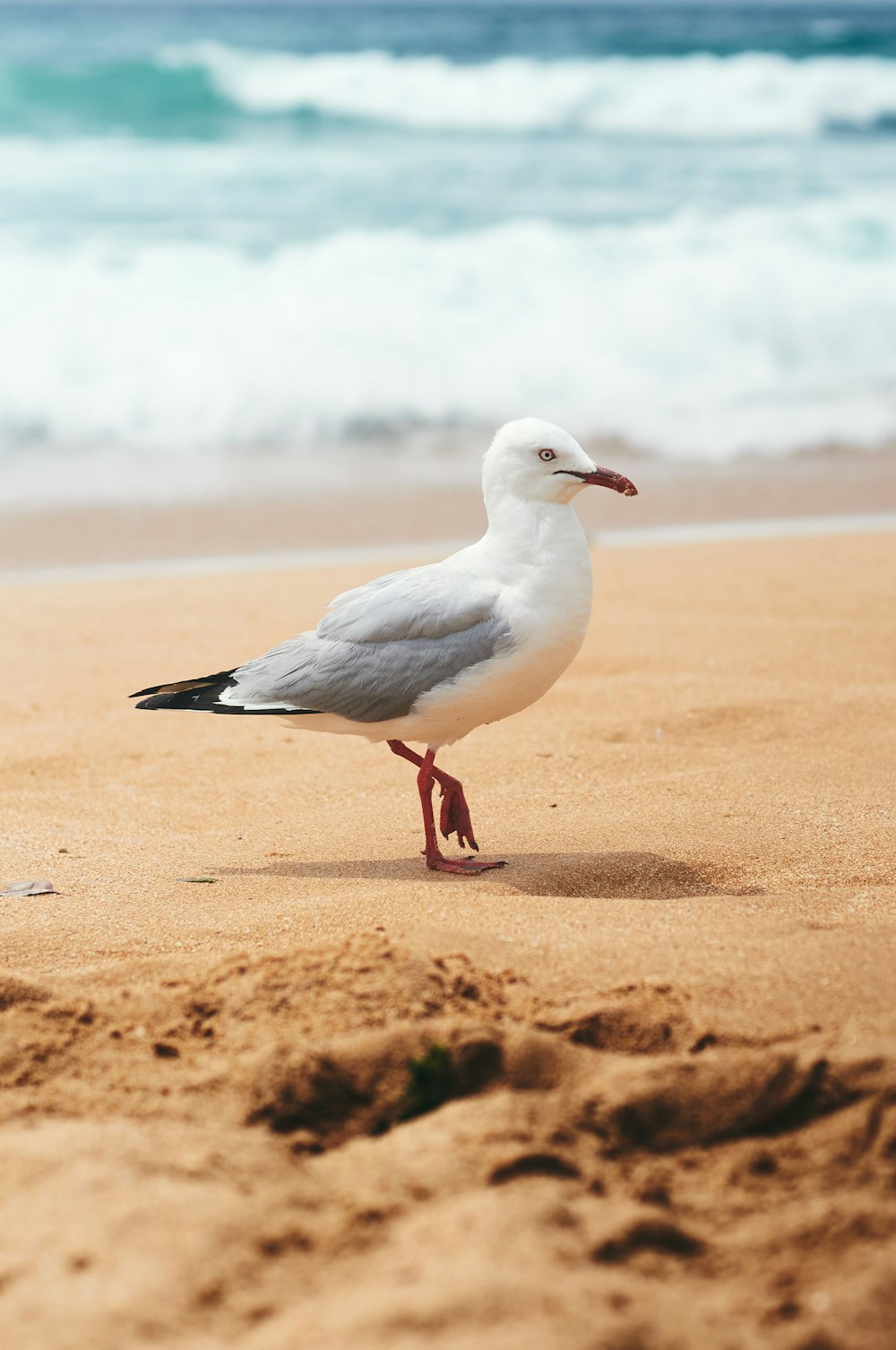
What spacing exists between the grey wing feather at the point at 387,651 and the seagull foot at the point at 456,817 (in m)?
0.33

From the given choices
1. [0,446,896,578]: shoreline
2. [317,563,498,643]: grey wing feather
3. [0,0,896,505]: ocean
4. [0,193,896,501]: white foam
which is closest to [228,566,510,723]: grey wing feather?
[317,563,498,643]: grey wing feather

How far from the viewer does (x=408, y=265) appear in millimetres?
16094

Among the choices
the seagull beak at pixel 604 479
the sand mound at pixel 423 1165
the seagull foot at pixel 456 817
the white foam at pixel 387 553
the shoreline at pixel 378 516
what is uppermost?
the shoreline at pixel 378 516

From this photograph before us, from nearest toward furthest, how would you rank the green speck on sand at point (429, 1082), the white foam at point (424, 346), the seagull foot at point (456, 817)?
the green speck on sand at point (429, 1082)
the seagull foot at point (456, 817)
the white foam at point (424, 346)

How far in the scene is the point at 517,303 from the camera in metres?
15.1

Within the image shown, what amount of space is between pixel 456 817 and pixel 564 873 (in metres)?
0.43

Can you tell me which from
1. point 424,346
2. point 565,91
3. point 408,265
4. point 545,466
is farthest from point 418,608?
point 565,91

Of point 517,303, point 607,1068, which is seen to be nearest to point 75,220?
point 517,303

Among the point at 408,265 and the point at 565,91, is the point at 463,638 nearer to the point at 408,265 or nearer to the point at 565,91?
the point at 408,265

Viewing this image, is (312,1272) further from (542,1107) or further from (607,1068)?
(607,1068)

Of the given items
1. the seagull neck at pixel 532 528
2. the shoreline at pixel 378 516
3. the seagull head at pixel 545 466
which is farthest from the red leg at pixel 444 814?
the shoreline at pixel 378 516

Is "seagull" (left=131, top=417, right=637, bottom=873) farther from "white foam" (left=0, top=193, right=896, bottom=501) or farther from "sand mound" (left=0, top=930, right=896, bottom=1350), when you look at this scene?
"white foam" (left=0, top=193, right=896, bottom=501)

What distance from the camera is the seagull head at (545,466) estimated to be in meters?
4.01

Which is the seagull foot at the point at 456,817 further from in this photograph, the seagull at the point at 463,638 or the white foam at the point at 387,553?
the white foam at the point at 387,553
